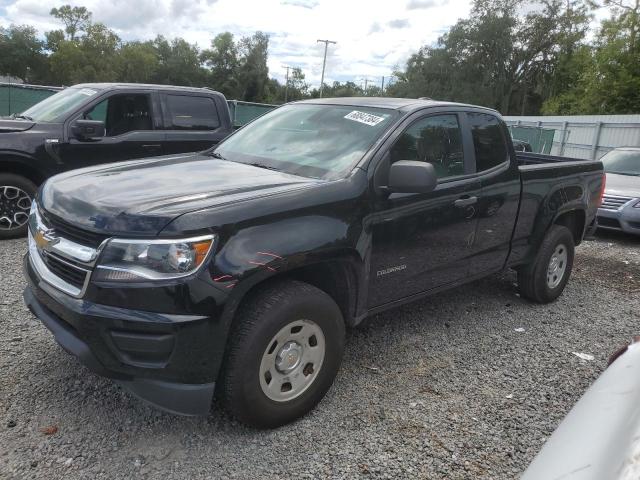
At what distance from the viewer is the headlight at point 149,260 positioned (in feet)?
7.40

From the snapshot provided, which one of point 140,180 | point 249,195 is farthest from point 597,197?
point 140,180

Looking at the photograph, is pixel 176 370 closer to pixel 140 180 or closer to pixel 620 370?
pixel 140 180

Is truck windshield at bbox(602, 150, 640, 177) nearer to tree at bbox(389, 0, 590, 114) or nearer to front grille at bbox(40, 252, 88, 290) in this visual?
front grille at bbox(40, 252, 88, 290)

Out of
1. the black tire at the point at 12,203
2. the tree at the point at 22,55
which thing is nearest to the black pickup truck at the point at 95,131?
the black tire at the point at 12,203

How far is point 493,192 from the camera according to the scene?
157 inches

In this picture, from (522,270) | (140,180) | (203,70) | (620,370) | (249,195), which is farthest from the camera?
(203,70)

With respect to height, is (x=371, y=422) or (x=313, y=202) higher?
(x=313, y=202)

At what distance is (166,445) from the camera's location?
2.60 m

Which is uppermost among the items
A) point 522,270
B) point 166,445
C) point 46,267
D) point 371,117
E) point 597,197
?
point 371,117

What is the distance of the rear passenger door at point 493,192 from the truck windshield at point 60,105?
4713 mm

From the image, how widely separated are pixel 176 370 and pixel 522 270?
3550 millimetres

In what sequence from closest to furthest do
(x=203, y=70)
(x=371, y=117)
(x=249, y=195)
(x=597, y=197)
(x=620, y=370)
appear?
(x=620, y=370)
(x=249, y=195)
(x=371, y=117)
(x=597, y=197)
(x=203, y=70)

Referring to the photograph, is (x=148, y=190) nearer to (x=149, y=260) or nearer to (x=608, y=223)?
(x=149, y=260)

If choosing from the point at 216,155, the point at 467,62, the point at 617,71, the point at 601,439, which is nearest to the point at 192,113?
the point at 216,155
